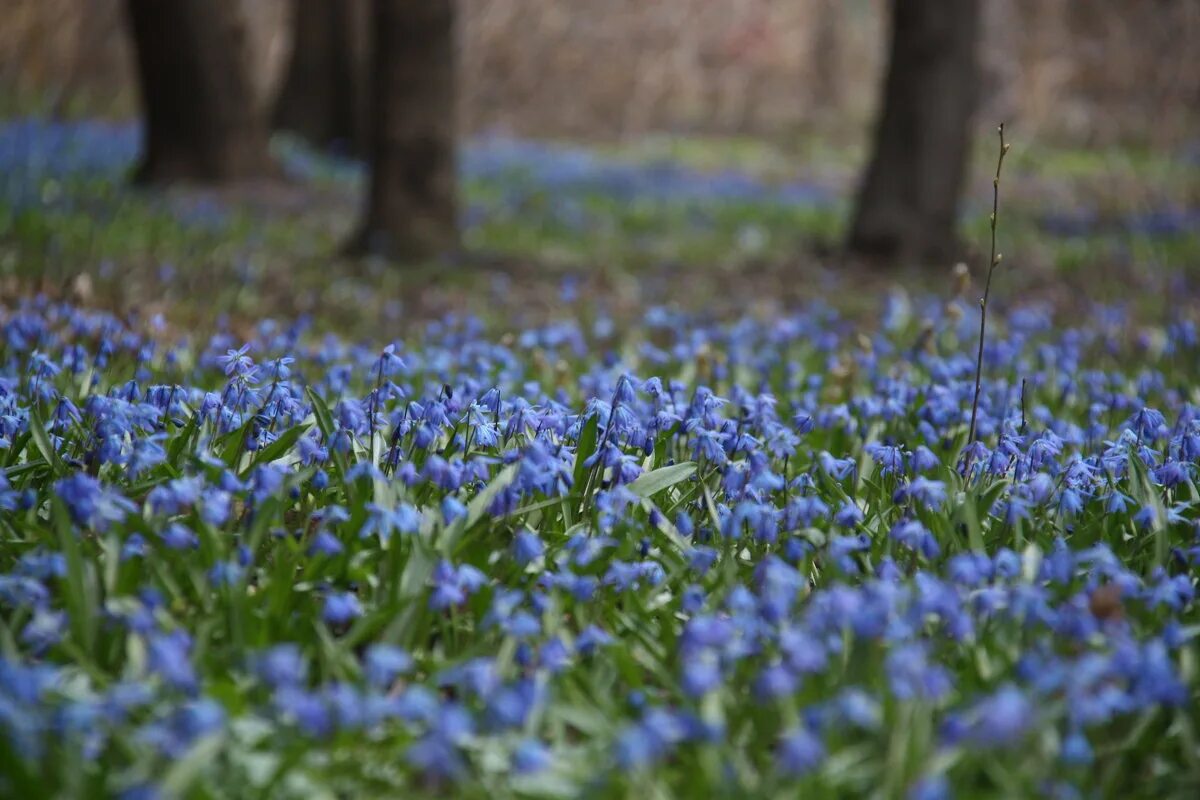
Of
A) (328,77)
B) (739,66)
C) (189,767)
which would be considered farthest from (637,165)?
(189,767)

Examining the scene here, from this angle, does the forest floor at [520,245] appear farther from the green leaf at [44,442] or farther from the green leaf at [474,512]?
the green leaf at [474,512]

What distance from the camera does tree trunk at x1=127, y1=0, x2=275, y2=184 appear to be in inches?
381

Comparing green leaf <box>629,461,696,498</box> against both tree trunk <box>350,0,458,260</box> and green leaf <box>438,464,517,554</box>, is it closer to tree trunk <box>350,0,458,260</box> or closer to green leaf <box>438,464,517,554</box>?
green leaf <box>438,464,517,554</box>

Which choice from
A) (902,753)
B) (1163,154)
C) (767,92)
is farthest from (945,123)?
(767,92)

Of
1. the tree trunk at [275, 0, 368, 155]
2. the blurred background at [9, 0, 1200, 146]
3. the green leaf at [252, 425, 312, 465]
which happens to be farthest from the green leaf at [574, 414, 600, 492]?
the blurred background at [9, 0, 1200, 146]

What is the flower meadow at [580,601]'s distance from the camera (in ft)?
5.89

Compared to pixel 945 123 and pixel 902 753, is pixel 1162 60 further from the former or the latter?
pixel 902 753

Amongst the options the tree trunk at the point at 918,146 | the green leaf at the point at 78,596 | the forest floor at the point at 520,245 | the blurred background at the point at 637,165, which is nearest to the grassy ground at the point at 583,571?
the green leaf at the point at 78,596

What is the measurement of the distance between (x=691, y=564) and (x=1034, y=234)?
8.86 metres

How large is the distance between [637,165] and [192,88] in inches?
328

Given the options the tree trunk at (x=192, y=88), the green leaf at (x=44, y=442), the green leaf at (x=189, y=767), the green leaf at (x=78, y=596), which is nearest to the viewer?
the green leaf at (x=189, y=767)

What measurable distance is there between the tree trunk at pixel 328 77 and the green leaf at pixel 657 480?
1201 cm

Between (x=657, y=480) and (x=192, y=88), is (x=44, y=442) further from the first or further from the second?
(x=192, y=88)

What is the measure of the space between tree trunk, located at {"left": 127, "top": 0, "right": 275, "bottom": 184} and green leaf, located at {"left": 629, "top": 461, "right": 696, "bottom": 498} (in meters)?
8.03
